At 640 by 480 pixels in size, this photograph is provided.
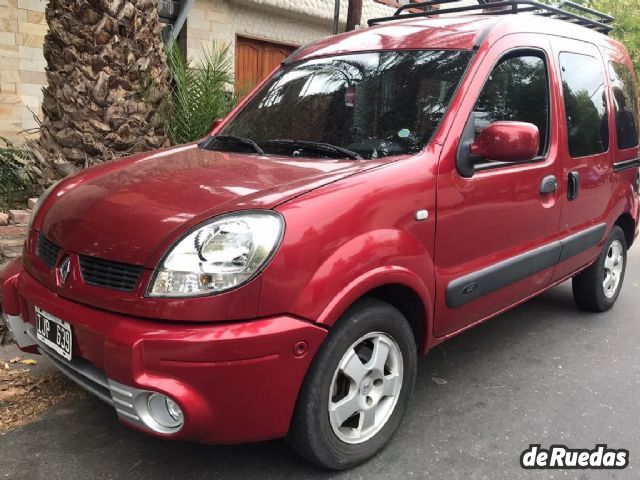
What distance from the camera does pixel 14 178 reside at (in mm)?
4891

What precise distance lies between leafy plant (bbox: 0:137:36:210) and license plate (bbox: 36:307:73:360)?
103 inches

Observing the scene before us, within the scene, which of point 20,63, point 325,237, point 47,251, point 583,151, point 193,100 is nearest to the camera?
point 325,237

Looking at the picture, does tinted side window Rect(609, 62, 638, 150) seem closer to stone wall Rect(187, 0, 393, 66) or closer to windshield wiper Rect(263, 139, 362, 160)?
windshield wiper Rect(263, 139, 362, 160)

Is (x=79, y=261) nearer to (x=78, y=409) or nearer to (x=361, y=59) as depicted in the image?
(x=78, y=409)

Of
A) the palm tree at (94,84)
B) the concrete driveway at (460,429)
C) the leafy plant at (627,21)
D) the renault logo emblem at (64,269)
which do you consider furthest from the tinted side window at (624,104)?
the leafy plant at (627,21)

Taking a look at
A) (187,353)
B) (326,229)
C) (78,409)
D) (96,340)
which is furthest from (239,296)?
(78,409)

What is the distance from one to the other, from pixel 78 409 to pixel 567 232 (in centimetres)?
298

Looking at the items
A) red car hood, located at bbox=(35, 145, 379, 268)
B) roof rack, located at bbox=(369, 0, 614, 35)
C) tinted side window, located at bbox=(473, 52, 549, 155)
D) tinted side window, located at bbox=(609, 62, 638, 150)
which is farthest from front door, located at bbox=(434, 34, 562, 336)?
tinted side window, located at bbox=(609, 62, 638, 150)

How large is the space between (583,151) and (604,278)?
1280mm

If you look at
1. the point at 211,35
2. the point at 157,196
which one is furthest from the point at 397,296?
the point at 211,35

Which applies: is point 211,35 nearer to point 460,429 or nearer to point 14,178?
point 14,178

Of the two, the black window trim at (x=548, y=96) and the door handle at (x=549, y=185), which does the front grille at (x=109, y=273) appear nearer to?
the black window trim at (x=548, y=96)

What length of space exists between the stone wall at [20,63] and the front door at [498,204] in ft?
19.1

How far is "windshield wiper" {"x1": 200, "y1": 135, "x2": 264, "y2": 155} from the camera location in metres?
3.02
